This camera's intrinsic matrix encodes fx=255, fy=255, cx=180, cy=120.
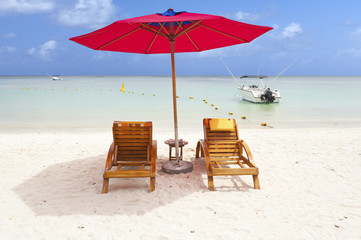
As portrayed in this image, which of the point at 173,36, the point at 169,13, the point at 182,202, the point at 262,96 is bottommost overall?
the point at 182,202

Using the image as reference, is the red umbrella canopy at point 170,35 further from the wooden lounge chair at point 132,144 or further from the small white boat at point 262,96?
the small white boat at point 262,96

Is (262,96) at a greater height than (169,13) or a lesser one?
lesser

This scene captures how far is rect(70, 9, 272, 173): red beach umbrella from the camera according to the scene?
3.85 meters

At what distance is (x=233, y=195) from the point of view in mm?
3877

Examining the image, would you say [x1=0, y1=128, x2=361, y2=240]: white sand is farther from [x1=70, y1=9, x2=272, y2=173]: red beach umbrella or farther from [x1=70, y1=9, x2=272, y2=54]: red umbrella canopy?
[x1=70, y1=9, x2=272, y2=54]: red umbrella canopy

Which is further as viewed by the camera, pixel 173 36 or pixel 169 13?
pixel 173 36

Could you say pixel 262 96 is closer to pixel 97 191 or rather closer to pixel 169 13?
pixel 169 13

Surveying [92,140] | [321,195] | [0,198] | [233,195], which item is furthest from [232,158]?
[92,140]

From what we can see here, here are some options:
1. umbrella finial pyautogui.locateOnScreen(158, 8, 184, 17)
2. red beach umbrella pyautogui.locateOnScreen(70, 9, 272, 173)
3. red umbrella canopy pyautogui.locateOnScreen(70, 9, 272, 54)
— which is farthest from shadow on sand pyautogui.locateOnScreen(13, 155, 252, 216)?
umbrella finial pyautogui.locateOnScreen(158, 8, 184, 17)

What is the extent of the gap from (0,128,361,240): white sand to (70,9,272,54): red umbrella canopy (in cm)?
241

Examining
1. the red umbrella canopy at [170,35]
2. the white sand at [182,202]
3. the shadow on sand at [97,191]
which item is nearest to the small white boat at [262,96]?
the white sand at [182,202]

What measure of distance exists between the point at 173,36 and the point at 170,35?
0.20 feet

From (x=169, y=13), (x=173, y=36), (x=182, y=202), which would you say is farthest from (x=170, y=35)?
(x=182, y=202)

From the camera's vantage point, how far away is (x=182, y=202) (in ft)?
12.0
